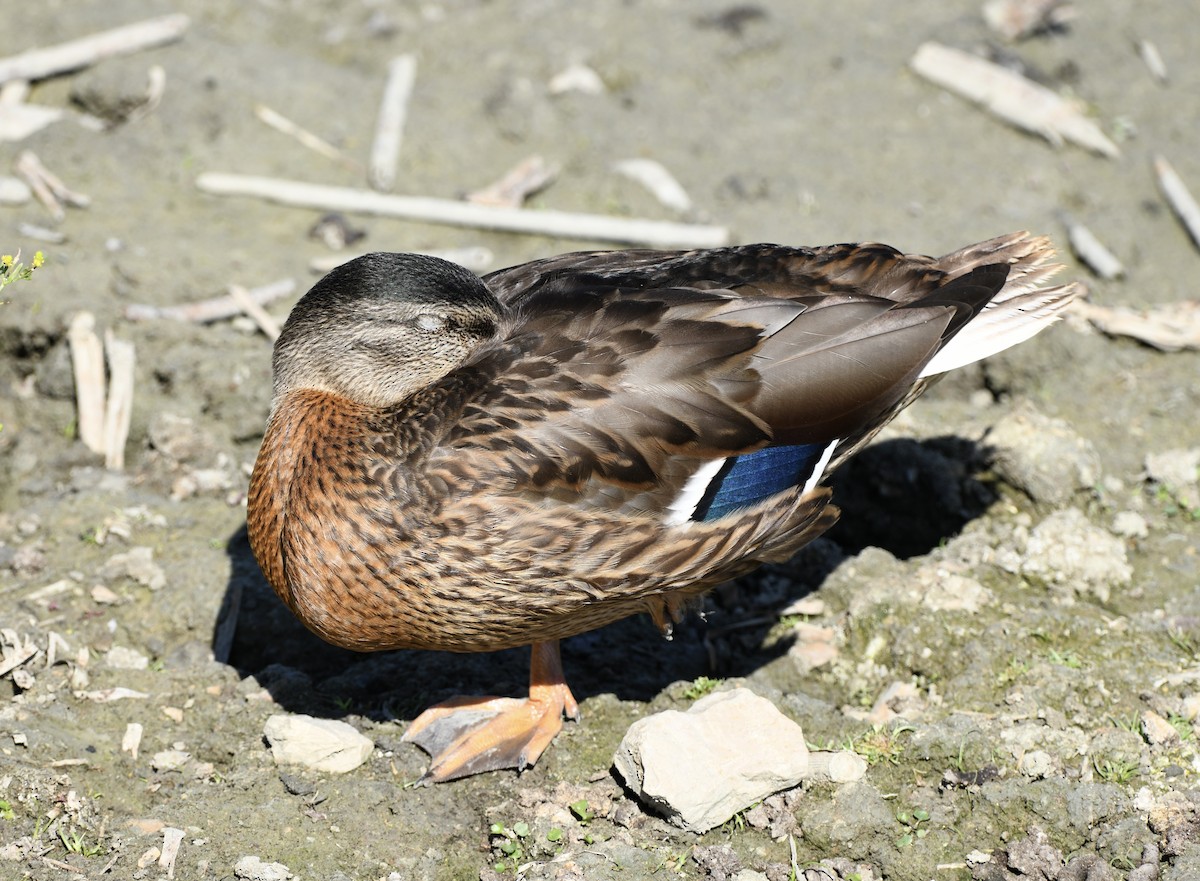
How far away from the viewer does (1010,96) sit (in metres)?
7.32

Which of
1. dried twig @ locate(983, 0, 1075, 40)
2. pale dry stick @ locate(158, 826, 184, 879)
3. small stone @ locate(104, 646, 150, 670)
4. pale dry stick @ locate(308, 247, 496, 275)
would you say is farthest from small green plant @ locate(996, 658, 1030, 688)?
dried twig @ locate(983, 0, 1075, 40)

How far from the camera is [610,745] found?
4.16 meters

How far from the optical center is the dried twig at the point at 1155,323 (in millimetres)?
5828

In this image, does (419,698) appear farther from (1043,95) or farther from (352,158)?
(1043,95)

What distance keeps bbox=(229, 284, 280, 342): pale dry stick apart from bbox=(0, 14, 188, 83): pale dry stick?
219 centimetres

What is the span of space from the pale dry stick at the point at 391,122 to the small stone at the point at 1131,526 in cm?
405

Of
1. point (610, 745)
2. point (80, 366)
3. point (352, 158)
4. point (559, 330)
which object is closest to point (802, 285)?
point (559, 330)

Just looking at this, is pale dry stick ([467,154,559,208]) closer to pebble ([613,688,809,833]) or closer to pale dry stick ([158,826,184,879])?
pebble ([613,688,809,833])

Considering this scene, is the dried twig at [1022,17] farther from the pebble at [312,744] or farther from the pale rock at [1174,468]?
the pebble at [312,744]

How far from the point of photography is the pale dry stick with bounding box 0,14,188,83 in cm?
709

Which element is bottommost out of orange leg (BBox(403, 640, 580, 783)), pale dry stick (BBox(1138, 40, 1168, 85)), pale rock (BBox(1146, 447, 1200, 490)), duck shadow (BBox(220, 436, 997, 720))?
duck shadow (BBox(220, 436, 997, 720))

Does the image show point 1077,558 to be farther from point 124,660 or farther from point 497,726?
point 124,660

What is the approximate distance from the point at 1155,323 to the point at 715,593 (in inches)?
103

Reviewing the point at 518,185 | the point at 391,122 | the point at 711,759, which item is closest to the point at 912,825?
the point at 711,759
